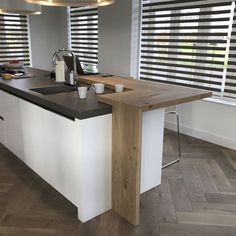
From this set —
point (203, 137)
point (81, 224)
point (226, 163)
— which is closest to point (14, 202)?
point (81, 224)

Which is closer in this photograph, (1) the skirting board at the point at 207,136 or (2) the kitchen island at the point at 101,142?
(2) the kitchen island at the point at 101,142

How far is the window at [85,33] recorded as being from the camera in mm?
4891

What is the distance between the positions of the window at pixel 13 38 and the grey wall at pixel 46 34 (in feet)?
0.43

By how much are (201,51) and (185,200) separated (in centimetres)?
202

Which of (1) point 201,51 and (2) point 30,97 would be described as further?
(1) point 201,51

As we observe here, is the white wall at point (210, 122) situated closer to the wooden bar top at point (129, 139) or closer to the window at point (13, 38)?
the wooden bar top at point (129, 139)

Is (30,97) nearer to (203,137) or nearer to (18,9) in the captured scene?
(18,9)

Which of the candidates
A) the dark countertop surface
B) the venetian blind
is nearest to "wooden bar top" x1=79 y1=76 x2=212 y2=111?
the dark countertop surface

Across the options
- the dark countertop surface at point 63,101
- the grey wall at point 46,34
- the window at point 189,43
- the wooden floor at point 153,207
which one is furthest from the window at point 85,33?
the wooden floor at point 153,207

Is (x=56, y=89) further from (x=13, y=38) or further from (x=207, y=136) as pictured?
(x=13, y=38)

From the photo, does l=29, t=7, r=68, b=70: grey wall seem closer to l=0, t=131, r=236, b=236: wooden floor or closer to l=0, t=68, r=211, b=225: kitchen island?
l=0, t=131, r=236, b=236: wooden floor

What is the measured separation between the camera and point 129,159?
1867 mm

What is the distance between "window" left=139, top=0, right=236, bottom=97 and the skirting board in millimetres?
550

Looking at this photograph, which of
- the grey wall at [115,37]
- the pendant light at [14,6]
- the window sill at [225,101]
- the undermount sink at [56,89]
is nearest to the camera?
the undermount sink at [56,89]
